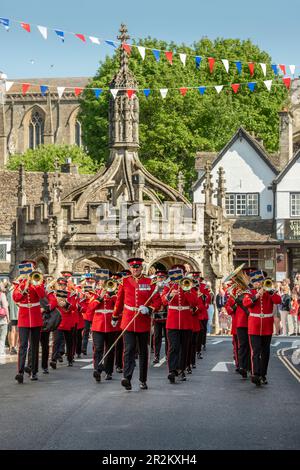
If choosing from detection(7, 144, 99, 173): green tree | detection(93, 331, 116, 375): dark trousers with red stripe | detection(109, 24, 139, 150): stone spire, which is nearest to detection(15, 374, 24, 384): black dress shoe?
detection(93, 331, 116, 375): dark trousers with red stripe

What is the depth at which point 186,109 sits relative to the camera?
64.6 meters

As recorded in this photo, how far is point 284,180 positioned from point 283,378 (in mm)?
41801

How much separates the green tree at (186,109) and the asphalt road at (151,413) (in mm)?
44446

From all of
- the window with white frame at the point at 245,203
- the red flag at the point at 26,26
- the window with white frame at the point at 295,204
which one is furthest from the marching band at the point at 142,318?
the window with white frame at the point at 245,203

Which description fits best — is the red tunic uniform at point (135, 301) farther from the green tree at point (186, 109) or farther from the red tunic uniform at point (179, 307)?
the green tree at point (186, 109)

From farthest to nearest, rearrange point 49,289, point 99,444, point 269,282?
point 49,289
point 269,282
point 99,444

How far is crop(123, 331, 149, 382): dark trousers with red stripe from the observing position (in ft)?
55.0

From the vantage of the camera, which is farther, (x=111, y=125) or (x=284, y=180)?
(x=284, y=180)

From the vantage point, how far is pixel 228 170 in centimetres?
6069

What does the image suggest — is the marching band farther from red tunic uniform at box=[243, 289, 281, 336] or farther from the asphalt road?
the asphalt road

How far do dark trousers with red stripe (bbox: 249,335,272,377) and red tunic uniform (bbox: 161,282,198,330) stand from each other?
114 centimetres

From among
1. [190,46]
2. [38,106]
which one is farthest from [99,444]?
[38,106]

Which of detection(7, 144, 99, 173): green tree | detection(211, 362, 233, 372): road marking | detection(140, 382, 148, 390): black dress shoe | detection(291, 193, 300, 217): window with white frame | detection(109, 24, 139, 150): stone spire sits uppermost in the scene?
detection(7, 144, 99, 173): green tree

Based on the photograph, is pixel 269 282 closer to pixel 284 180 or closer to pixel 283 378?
pixel 283 378
